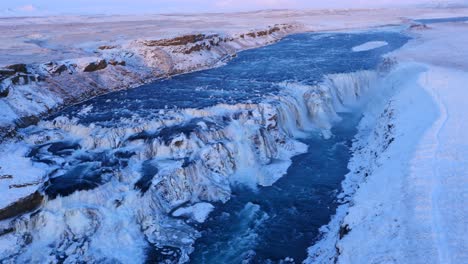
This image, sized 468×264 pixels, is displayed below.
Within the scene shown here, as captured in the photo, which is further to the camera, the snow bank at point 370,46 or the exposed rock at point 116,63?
the snow bank at point 370,46

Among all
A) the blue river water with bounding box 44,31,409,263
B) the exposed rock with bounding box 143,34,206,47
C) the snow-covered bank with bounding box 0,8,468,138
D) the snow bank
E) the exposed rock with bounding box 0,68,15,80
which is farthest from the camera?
the snow bank

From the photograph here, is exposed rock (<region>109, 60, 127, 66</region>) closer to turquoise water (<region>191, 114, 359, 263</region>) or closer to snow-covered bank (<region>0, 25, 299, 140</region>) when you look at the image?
snow-covered bank (<region>0, 25, 299, 140</region>)

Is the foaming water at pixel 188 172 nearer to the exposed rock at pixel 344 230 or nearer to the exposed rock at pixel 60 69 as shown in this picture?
the exposed rock at pixel 344 230

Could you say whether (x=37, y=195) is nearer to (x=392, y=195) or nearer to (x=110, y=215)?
(x=110, y=215)

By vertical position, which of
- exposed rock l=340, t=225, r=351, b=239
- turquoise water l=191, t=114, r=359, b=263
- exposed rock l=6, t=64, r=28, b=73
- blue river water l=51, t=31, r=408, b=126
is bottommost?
turquoise water l=191, t=114, r=359, b=263

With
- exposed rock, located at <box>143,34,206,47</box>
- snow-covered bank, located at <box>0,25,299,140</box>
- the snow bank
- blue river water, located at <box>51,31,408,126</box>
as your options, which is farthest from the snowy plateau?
the snow bank

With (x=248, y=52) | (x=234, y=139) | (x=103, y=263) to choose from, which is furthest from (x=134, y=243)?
(x=248, y=52)

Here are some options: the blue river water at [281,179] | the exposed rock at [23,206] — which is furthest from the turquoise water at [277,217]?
the exposed rock at [23,206]
